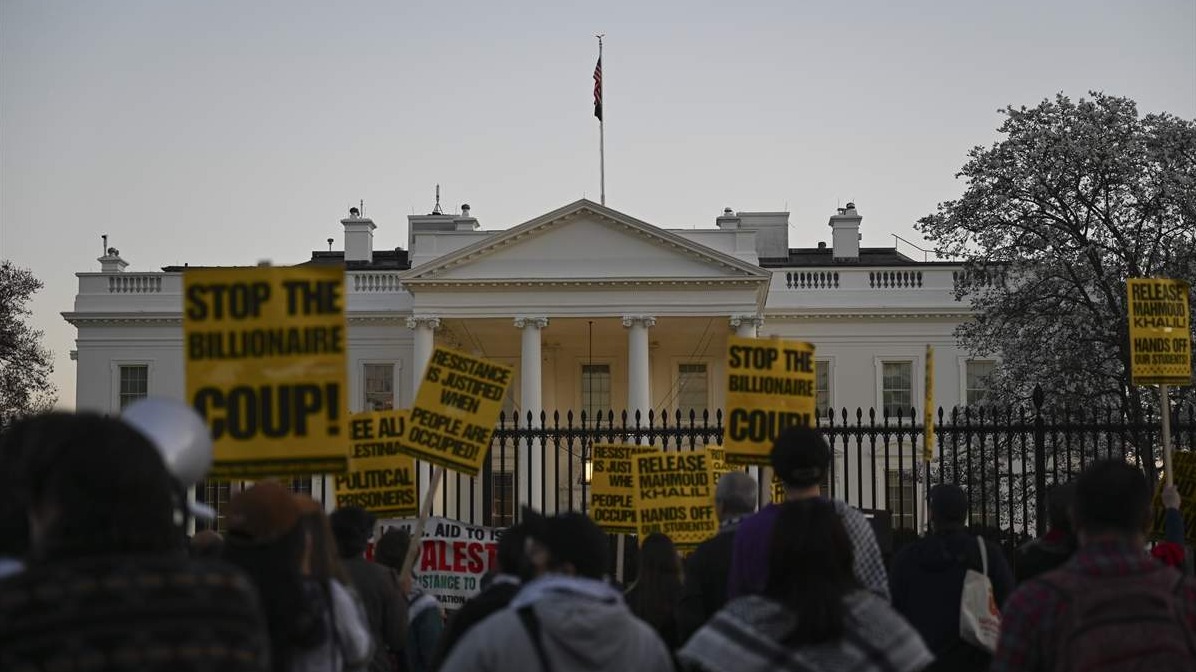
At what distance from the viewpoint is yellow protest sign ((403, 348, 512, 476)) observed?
360 inches

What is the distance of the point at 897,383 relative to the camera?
45.6 m

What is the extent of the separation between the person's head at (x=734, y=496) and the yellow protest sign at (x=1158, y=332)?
5074mm

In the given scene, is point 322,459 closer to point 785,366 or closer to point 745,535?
point 745,535

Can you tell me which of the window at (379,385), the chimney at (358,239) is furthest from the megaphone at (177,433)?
the chimney at (358,239)

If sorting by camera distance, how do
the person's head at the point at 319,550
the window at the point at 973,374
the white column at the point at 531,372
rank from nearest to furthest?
the person's head at the point at 319,550, the white column at the point at 531,372, the window at the point at 973,374

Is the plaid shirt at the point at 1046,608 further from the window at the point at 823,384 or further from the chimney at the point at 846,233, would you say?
the chimney at the point at 846,233

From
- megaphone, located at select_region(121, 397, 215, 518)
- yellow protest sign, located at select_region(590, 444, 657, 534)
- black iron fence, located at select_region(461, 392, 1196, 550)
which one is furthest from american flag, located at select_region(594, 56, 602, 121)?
megaphone, located at select_region(121, 397, 215, 518)

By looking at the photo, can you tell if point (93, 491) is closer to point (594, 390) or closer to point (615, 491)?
point (615, 491)

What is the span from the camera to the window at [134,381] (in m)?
46.5

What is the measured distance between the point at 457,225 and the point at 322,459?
152 ft

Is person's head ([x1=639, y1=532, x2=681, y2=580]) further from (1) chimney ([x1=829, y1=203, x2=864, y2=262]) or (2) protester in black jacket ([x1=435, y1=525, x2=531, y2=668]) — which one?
(1) chimney ([x1=829, y1=203, x2=864, y2=262])

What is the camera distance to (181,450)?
3.60 meters

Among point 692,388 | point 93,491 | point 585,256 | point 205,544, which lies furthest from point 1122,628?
point 692,388

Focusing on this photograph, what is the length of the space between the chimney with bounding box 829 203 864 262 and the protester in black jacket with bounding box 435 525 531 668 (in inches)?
1913
